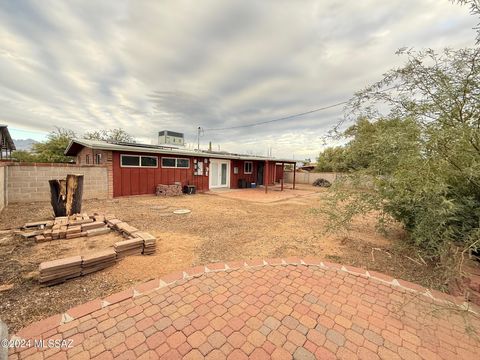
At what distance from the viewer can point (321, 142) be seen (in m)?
3.42

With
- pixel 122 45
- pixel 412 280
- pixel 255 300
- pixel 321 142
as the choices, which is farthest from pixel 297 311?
pixel 122 45

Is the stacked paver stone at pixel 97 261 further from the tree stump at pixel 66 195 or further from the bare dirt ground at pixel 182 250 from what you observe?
the tree stump at pixel 66 195

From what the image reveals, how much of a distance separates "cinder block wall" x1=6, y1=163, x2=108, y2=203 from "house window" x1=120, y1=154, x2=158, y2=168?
3.58 ft

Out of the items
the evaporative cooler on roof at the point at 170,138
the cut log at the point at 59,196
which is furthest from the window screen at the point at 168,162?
the evaporative cooler on roof at the point at 170,138

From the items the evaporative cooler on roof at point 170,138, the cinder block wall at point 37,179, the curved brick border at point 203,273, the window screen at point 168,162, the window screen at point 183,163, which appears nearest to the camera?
the curved brick border at point 203,273

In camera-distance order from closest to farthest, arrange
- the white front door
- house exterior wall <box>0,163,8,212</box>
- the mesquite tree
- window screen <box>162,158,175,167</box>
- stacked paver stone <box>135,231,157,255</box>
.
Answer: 1. the mesquite tree
2. stacked paver stone <box>135,231,157,255</box>
3. house exterior wall <box>0,163,8,212</box>
4. window screen <box>162,158,175,167</box>
5. the white front door

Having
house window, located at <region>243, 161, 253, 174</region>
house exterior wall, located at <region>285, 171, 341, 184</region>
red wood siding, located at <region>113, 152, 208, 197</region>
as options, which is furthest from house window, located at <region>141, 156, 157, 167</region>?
house exterior wall, located at <region>285, 171, 341, 184</region>

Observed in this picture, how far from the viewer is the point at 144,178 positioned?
9430mm

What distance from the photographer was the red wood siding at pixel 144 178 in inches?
340

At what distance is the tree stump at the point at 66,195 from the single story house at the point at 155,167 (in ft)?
10.7

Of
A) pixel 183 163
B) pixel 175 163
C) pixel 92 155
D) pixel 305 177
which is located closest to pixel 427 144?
pixel 175 163

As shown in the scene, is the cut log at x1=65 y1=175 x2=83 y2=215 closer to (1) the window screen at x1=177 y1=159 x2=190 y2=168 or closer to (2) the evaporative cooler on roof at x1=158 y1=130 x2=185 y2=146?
(1) the window screen at x1=177 y1=159 x2=190 y2=168

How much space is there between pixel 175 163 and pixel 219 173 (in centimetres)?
334

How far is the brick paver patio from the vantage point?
1.50 metres
